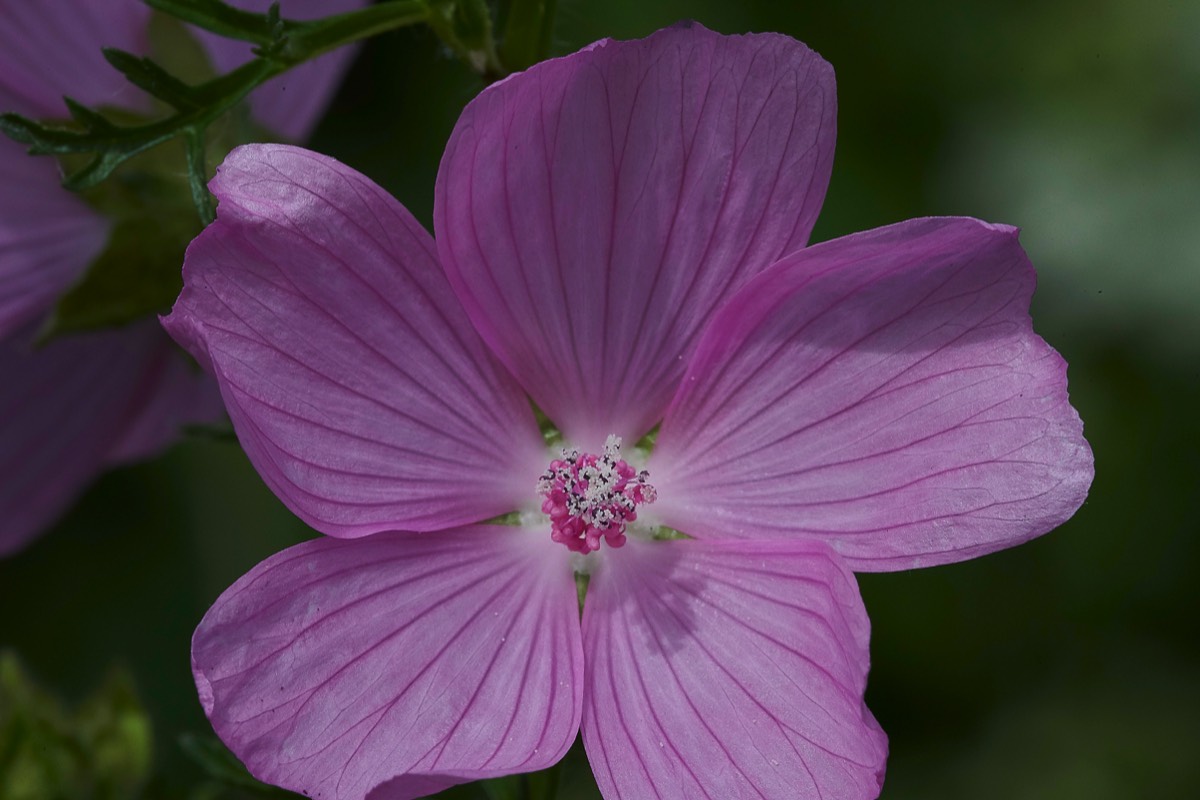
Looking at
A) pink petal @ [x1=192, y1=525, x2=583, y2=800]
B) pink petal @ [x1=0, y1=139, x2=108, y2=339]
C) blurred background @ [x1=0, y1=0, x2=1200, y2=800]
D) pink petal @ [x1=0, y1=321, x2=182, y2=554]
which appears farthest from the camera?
blurred background @ [x1=0, y1=0, x2=1200, y2=800]

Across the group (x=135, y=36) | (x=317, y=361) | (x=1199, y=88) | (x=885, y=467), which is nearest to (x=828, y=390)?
(x=885, y=467)

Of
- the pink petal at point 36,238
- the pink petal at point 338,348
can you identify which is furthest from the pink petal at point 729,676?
the pink petal at point 36,238

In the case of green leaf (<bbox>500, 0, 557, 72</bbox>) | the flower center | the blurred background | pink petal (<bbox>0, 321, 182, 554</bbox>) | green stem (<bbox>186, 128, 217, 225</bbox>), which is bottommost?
the blurred background

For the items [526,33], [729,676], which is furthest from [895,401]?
[526,33]

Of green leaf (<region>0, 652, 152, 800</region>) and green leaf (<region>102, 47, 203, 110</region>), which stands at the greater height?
green leaf (<region>102, 47, 203, 110</region>)

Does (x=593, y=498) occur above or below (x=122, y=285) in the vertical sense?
below

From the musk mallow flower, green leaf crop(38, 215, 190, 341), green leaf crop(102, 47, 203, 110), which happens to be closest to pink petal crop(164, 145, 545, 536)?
the musk mallow flower

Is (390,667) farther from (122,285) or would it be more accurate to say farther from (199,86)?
(122,285)

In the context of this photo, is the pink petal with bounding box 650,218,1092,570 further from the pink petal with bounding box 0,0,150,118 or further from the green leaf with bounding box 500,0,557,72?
the pink petal with bounding box 0,0,150,118

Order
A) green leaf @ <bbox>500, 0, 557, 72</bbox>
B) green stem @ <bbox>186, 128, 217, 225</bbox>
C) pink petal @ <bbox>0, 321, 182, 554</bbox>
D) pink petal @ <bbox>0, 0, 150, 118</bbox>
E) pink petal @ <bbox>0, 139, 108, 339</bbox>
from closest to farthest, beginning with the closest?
1. green stem @ <bbox>186, 128, 217, 225</bbox>
2. green leaf @ <bbox>500, 0, 557, 72</bbox>
3. pink petal @ <bbox>0, 0, 150, 118</bbox>
4. pink petal @ <bbox>0, 139, 108, 339</bbox>
5. pink petal @ <bbox>0, 321, 182, 554</bbox>
